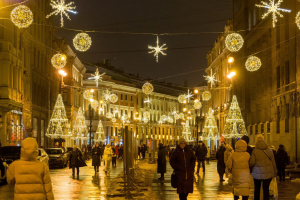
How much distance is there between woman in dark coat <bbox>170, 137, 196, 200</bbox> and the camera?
11.7m

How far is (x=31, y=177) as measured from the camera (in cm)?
693

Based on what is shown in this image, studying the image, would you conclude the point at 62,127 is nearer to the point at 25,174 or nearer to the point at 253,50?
the point at 253,50

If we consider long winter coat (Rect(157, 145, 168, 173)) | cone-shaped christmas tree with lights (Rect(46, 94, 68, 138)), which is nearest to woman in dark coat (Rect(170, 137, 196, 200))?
long winter coat (Rect(157, 145, 168, 173))

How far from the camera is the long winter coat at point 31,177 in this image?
6898 mm

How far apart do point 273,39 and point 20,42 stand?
833 inches

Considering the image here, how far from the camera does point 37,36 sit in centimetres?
5000

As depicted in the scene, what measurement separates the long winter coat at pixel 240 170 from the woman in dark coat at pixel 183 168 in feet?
3.19

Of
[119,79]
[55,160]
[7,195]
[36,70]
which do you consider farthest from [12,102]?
[119,79]

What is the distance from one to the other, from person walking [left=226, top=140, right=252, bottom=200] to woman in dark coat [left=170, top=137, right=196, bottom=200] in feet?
3.19

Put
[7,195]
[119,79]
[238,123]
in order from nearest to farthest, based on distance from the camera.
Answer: [7,195]
[238,123]
[119,79]

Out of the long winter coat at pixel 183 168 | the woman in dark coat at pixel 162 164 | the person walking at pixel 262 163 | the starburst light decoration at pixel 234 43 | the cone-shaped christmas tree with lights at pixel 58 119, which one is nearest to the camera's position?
the long winter coat at pixel 183 168

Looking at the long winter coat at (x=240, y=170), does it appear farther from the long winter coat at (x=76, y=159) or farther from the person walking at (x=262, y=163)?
the long winter coat at (x=76, y=159)

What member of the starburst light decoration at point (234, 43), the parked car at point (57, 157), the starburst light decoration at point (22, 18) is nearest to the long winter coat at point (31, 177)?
the starburst light decoration at point (22, 18)

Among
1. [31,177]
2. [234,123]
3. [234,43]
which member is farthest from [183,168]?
[234,123]
